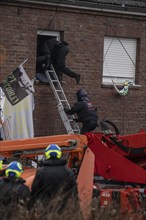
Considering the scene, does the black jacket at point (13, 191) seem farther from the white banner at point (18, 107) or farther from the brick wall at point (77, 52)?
the brick wall at point (77, 52)

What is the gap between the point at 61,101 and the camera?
2038 cm

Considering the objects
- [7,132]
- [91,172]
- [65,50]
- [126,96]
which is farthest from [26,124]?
[91,172]

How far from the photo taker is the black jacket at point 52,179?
11000mm

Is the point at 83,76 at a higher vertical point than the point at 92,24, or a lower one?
lower

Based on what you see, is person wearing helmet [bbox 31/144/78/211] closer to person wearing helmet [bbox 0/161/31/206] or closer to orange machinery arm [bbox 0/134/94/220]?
person wearing helmet [bbox 0/161/31/206]

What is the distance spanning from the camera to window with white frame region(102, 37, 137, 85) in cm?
2216

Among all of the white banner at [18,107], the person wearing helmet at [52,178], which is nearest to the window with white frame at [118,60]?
the white banner at [18,107]

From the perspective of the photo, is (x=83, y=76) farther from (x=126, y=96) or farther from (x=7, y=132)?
(x=7, y=132)

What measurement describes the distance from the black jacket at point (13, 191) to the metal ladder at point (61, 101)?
875cm

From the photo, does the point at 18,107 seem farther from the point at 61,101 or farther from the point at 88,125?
the point at 88,125

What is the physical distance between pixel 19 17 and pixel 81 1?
1.96 m

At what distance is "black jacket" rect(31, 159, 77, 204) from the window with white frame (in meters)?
10.8

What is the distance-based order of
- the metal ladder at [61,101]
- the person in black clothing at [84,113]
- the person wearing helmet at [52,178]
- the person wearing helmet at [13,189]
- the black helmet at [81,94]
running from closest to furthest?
1. the person wearing helmet at [13,189]
2. the person wearing helmet at [52,178]
3. the person in black clothing at [84,113]
4. the black helmet at [81,94]
5. the metal ladder at [61,101]

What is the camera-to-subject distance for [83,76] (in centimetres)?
2158
